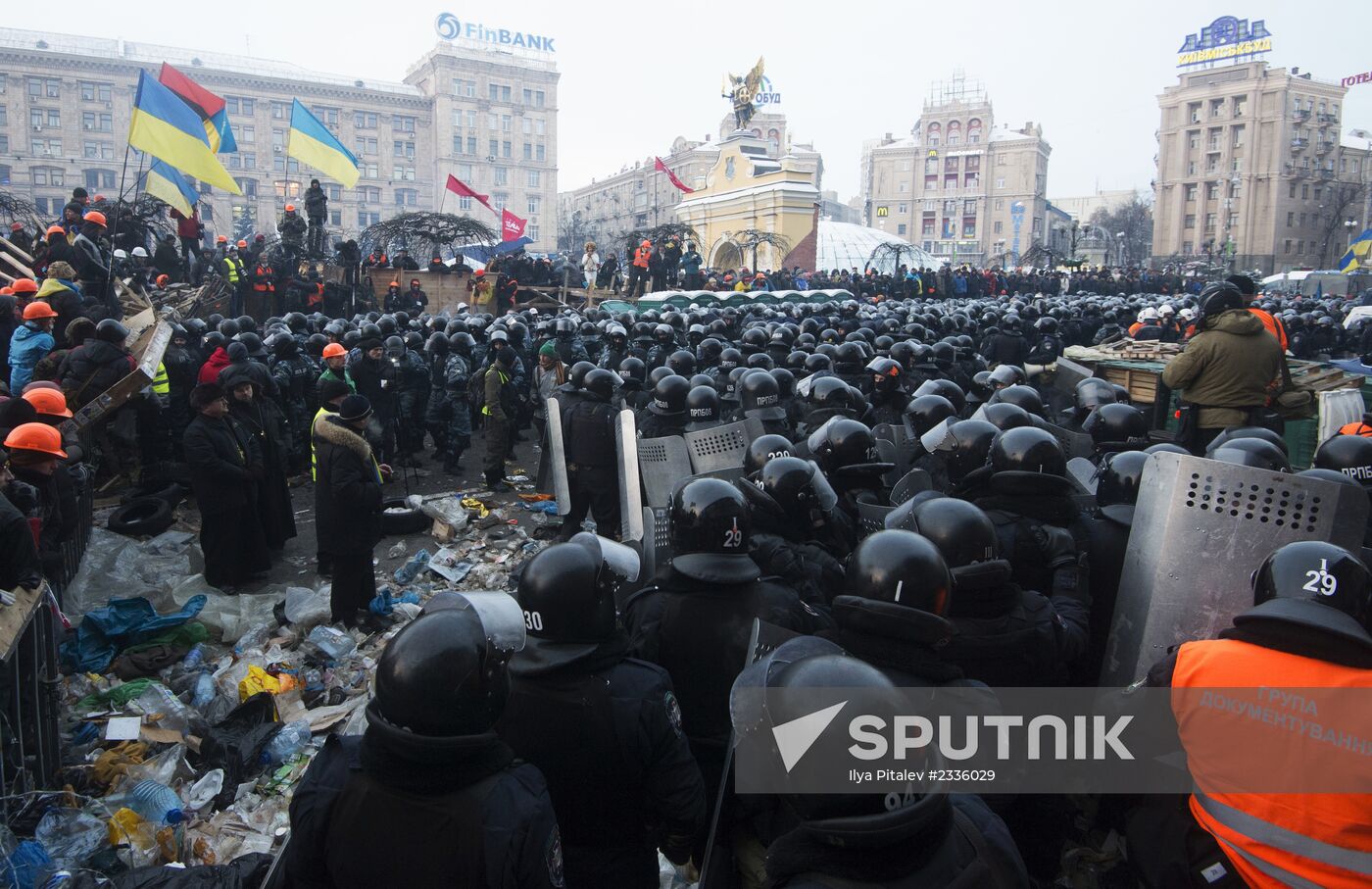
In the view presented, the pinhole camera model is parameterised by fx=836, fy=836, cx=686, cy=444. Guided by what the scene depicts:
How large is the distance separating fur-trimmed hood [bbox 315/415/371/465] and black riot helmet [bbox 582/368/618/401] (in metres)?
2.29

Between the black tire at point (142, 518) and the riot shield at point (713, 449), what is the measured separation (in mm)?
5884

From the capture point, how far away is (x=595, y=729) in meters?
2.55

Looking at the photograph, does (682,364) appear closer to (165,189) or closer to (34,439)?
(34,439)

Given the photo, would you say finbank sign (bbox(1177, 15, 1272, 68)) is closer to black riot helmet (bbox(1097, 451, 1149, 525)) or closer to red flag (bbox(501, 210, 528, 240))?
red flag (bbox(501, 210, 528, 240))

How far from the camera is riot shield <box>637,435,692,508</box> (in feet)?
20.4

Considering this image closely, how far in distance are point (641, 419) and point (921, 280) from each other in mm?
26242

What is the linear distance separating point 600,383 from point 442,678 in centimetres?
613

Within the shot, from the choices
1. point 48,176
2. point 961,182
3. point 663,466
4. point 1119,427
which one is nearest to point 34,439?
point 663,466

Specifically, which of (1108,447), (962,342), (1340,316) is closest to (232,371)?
(1108,447)

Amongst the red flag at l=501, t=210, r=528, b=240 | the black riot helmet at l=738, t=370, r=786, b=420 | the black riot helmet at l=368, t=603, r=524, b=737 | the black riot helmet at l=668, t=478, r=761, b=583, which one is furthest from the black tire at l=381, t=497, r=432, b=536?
the red flag at l=501, t=210, r=528, b=240

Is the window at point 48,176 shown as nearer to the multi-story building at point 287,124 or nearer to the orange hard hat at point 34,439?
the multi-story building at point 287,124

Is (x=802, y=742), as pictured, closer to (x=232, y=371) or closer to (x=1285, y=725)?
(x=1285, y=725)

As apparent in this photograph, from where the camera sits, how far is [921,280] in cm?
3159

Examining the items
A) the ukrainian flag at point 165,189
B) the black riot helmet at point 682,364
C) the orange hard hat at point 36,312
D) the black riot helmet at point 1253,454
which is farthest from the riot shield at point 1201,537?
the ukrainian flag at point 165,189
